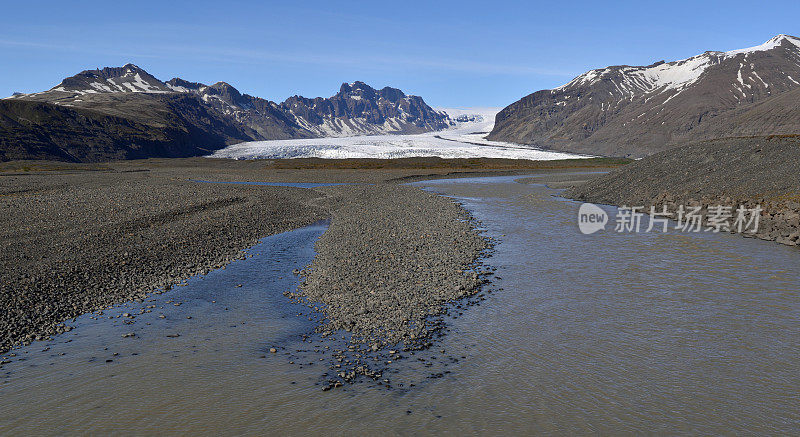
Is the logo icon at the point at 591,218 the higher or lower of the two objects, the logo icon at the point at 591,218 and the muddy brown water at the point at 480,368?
the higher

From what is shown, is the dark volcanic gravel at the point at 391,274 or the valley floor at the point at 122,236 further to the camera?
the valley floor at the point at 122,236

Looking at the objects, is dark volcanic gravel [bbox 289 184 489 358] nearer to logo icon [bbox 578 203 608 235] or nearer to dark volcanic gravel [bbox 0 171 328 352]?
dark volcanic gravel [bbox 0 171 328 352]

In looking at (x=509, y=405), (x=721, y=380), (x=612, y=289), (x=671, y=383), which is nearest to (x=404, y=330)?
(x=509, y=405)

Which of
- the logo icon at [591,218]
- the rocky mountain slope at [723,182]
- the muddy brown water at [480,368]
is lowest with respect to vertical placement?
the muddy brown water at [480,368]

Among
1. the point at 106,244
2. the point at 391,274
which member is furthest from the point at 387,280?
the point at 106,244

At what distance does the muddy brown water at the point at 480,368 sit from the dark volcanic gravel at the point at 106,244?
190 centimetres

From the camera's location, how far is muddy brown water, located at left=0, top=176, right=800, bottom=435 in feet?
33.0

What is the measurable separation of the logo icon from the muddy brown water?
13295 millimetres

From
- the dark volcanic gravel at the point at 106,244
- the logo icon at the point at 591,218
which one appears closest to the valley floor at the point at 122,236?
the dark volcanic gravel at the point at 106,244

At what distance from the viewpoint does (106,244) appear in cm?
2548

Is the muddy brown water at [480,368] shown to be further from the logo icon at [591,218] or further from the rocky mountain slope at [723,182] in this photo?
the rocky mountain slope at [723,182]

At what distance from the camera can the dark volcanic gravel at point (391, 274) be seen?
1521cm

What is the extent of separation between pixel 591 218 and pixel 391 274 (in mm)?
25074

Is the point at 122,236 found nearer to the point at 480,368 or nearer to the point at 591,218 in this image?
the point at 480,368
